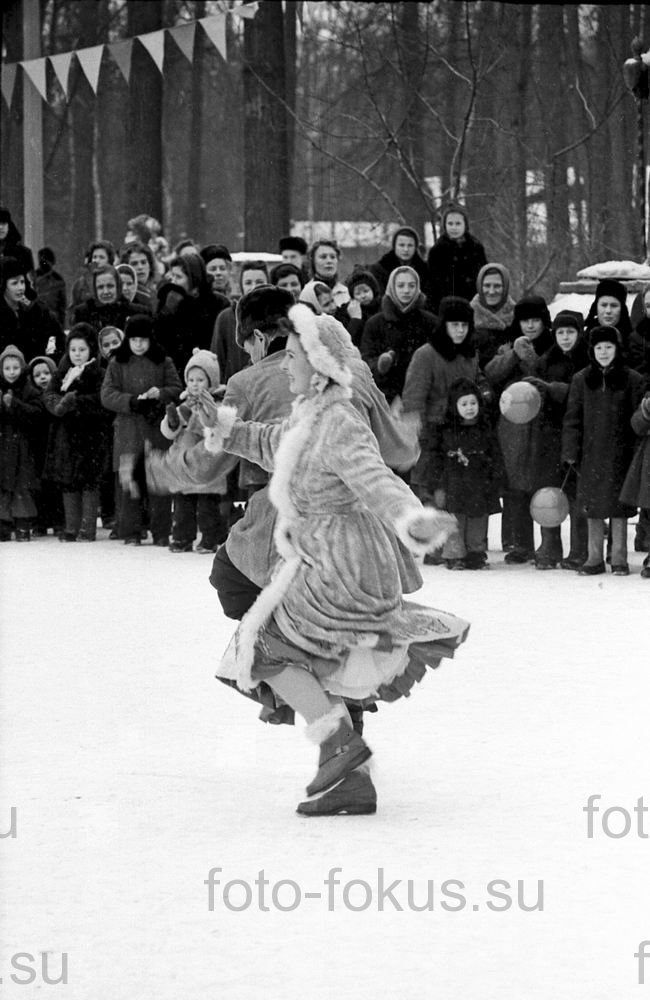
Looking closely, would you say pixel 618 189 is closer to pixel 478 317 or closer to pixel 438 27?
pixel 438 27

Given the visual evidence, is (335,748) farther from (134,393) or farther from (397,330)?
(134,393)

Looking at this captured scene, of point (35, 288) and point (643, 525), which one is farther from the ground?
point (35, 288)

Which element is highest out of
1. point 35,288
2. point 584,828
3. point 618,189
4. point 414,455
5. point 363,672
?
point 618,189

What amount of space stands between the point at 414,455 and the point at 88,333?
6.70 metres

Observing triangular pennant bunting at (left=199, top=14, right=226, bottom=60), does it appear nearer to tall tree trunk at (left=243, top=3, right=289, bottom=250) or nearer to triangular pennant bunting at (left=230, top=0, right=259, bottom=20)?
triangular pennant bunting at (left=230, top=0, right=259, bottom=20)

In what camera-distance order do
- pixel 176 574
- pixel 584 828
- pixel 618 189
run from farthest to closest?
pixel 618 189 < pixel 176 574 < pixel 584 828

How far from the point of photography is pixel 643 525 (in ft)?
32.8

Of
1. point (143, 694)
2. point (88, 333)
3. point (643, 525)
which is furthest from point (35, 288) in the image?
point (143, 694)

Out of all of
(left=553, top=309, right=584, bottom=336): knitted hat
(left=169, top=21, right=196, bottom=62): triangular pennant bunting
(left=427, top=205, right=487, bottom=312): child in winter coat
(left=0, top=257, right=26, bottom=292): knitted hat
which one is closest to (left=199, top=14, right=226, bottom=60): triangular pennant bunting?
(left=169, top=21, right=196, bottom=62): triangular pennant bunting

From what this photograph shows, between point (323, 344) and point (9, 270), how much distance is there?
7.96 m

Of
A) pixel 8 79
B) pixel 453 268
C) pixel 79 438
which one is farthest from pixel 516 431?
pixel 8 79

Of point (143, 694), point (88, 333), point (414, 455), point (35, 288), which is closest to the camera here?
point (414, 455)

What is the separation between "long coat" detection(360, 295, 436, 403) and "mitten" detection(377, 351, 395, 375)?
17 cm

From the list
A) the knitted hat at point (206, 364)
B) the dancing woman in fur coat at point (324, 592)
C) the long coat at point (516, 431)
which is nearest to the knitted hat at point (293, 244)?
the long coat at point (516, 431)
